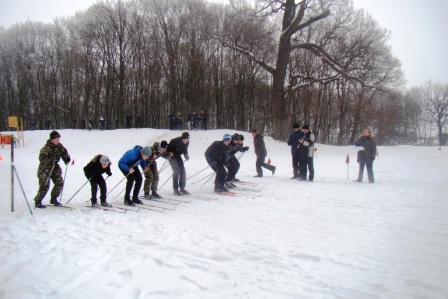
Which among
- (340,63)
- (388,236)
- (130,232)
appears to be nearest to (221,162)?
(130,232)

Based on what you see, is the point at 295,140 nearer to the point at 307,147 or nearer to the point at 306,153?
the point at 307,147

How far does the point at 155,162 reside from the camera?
8141 millimetres

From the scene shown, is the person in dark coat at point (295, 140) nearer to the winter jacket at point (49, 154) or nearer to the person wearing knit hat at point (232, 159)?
the person wearing knit hat at point (232, 159)

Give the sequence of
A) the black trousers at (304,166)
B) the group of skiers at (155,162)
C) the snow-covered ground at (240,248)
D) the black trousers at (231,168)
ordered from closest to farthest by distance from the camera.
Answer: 1. the snow-covered ground at (240,248)
2. the group of skiers at (155,162)
3. the black trousers at (231,168)
4. the black trousers at (304,166)

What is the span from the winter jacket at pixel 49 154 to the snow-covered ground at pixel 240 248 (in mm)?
1075

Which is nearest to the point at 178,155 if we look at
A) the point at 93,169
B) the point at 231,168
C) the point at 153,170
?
the point at 153,170

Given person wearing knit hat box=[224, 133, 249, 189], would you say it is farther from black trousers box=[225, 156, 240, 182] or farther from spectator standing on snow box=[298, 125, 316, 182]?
spectator standing on snow box=[298, 125, 316, 182]

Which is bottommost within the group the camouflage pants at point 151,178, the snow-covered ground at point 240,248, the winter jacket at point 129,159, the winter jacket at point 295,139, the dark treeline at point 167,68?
the snow-covered ground at point 240,248

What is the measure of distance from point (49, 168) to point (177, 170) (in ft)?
10.7

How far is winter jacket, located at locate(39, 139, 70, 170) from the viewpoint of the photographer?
6602 millimetres

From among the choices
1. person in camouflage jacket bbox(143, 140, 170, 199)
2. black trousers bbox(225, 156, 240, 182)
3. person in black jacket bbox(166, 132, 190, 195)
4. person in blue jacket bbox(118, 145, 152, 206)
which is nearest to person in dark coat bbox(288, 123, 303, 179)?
black trousers bbox(225, 156, 240, 182)

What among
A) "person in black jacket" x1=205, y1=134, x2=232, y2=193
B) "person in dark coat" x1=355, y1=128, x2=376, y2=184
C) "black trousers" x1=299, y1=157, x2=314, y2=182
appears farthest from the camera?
"black trousers" x1=299, y1=157, x2=314, y2=182

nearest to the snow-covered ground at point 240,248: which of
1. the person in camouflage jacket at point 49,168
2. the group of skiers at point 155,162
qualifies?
the person in camouflage jacket at point 49,168

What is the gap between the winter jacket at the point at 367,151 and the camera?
928 centimetres
